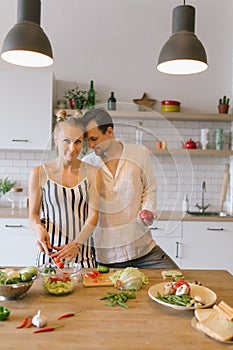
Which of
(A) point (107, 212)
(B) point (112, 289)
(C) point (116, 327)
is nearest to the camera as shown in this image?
(C) point (116, 327)

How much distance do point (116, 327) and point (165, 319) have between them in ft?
0.65

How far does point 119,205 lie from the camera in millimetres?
2191

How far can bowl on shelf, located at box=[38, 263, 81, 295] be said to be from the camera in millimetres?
1601

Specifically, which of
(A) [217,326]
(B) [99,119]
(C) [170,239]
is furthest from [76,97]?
(A) [217,326]

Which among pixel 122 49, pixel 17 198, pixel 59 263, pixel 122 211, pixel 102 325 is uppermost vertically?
pixel 122 49

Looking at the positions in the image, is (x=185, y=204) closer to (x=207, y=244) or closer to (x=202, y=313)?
(x=207, y=244)

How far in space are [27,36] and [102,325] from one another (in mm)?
1283

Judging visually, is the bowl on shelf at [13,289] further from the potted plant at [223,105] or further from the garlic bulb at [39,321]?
the potted plant at [223,105]

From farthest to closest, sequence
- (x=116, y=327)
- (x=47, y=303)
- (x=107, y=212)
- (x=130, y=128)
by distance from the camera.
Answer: (x=130, y=128) < (x=107, y=212) < (x=47, y=303) < (x=116, y=327)

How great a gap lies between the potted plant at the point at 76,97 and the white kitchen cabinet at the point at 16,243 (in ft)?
4.36

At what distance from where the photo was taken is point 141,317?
55.6 inches

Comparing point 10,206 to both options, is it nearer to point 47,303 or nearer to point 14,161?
point 14,161

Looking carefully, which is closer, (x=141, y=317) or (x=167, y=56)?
(x=141, y=317)

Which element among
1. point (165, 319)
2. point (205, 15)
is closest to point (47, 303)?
point (165, 319)
